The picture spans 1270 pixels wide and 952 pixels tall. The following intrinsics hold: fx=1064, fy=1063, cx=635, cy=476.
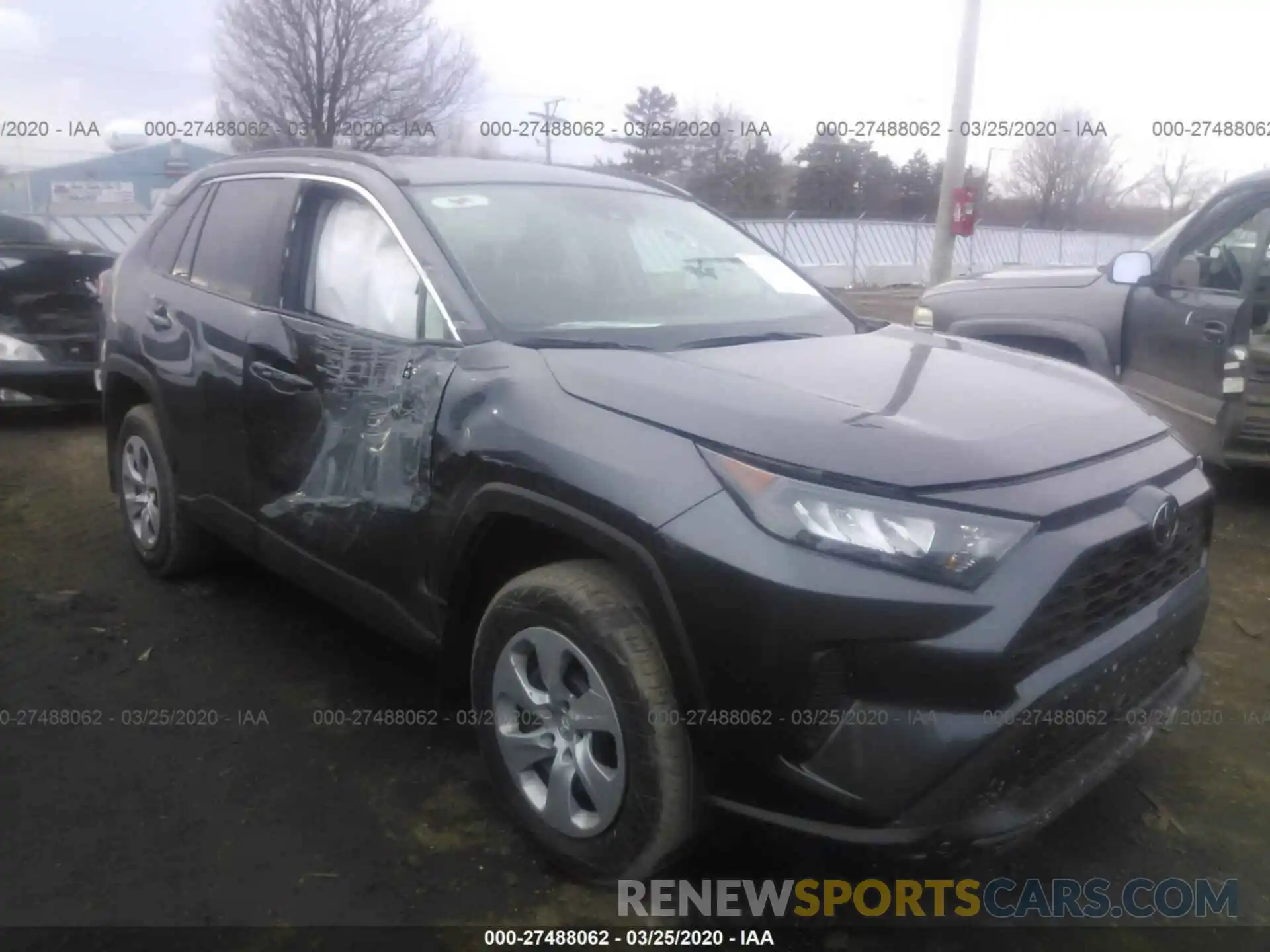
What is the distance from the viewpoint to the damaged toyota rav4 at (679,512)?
83.0 inches

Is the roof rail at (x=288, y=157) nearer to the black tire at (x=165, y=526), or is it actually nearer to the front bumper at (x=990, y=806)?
the black tire at (x=165, y=526)

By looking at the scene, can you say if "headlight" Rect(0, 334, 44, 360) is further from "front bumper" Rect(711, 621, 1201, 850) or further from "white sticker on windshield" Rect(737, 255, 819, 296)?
"front bumper" Rect(711, 621, 1201, 850)

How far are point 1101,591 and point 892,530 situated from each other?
571 millimetres

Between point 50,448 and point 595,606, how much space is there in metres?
6.18

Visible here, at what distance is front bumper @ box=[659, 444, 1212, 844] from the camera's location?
208cm

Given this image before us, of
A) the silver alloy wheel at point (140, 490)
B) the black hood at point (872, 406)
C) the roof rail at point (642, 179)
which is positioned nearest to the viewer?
the black hood at point (872, 406)

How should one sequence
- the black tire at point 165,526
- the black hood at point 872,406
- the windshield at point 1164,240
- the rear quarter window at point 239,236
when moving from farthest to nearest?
the windshield at point 1164,240, the black tire at point 165,526, the rear quarter window at point 239,236, the black hood at point 872,406

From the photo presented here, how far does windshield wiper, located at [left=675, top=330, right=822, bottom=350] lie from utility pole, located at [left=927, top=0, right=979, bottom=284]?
921 centimetres

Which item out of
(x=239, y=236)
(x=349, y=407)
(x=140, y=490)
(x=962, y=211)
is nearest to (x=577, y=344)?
(x=349, y=407)

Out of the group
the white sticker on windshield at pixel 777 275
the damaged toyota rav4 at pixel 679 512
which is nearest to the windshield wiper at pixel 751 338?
the damaged toyota rav4 at pixel 679 512

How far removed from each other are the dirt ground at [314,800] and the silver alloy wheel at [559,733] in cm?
23

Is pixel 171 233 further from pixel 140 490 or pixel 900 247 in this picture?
pixel 900 247

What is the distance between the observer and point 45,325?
7586 millimetres

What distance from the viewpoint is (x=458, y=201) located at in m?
3.28
